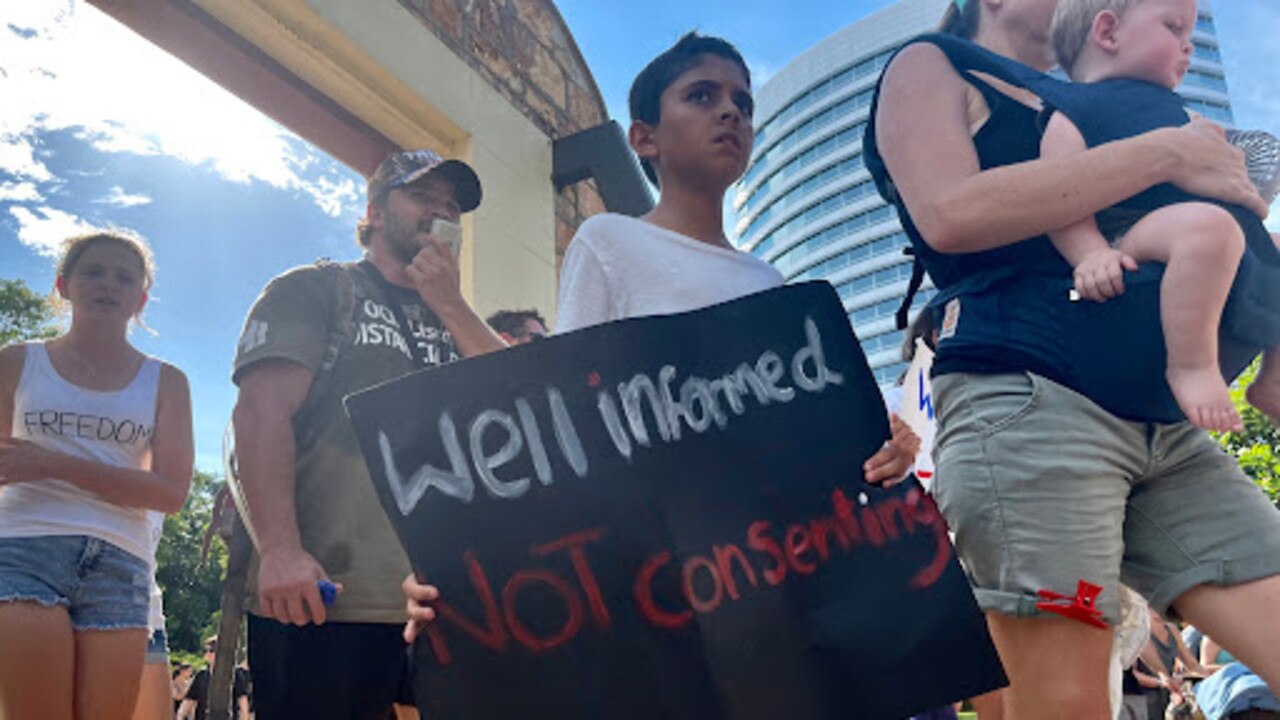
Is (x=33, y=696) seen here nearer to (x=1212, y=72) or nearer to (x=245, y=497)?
(x=245, y=497)

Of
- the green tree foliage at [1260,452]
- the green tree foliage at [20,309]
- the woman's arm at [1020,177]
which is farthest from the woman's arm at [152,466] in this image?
the green tree foliage at [20,309]

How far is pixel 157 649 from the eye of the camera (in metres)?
2.80

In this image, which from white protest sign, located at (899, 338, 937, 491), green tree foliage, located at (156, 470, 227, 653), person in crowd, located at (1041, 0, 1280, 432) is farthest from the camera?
green tree foliage, located at (156, 470, 227, 653)

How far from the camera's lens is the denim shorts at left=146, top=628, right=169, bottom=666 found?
9.02ft

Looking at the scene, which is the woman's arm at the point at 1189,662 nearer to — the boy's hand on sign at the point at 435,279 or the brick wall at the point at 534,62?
the brick wall at the point at 534,62

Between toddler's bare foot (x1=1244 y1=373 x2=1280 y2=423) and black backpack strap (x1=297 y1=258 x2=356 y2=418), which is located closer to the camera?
toddler's bare foot (x1=1244 y1=373 x2=1280 y2=423)

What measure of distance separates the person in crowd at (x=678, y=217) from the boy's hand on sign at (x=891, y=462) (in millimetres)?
430

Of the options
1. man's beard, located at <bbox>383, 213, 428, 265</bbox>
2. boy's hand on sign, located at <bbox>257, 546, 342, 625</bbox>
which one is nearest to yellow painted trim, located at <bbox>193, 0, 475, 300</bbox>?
man's beard, located at <bbox>383, 213, 428, 265</bbox>

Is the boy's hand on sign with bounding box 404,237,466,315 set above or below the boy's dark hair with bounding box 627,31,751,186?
below

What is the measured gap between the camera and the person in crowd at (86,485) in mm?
2213

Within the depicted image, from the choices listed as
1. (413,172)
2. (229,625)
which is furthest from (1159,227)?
(229,625)

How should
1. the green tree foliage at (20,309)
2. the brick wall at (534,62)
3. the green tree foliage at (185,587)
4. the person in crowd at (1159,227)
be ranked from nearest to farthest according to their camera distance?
the person in crowd at (1159,227) → the brick wall at (534,62) → the green tree foliage at (20,309) → the green tree foliage at (185,587)

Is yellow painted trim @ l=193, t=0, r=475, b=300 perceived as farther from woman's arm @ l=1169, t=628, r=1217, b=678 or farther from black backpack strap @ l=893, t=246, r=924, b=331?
woman's arm @ l=1169, t=628, r=1217, b=678

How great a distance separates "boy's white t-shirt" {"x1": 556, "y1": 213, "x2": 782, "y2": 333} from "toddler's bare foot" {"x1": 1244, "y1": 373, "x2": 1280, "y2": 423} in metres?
0.82
